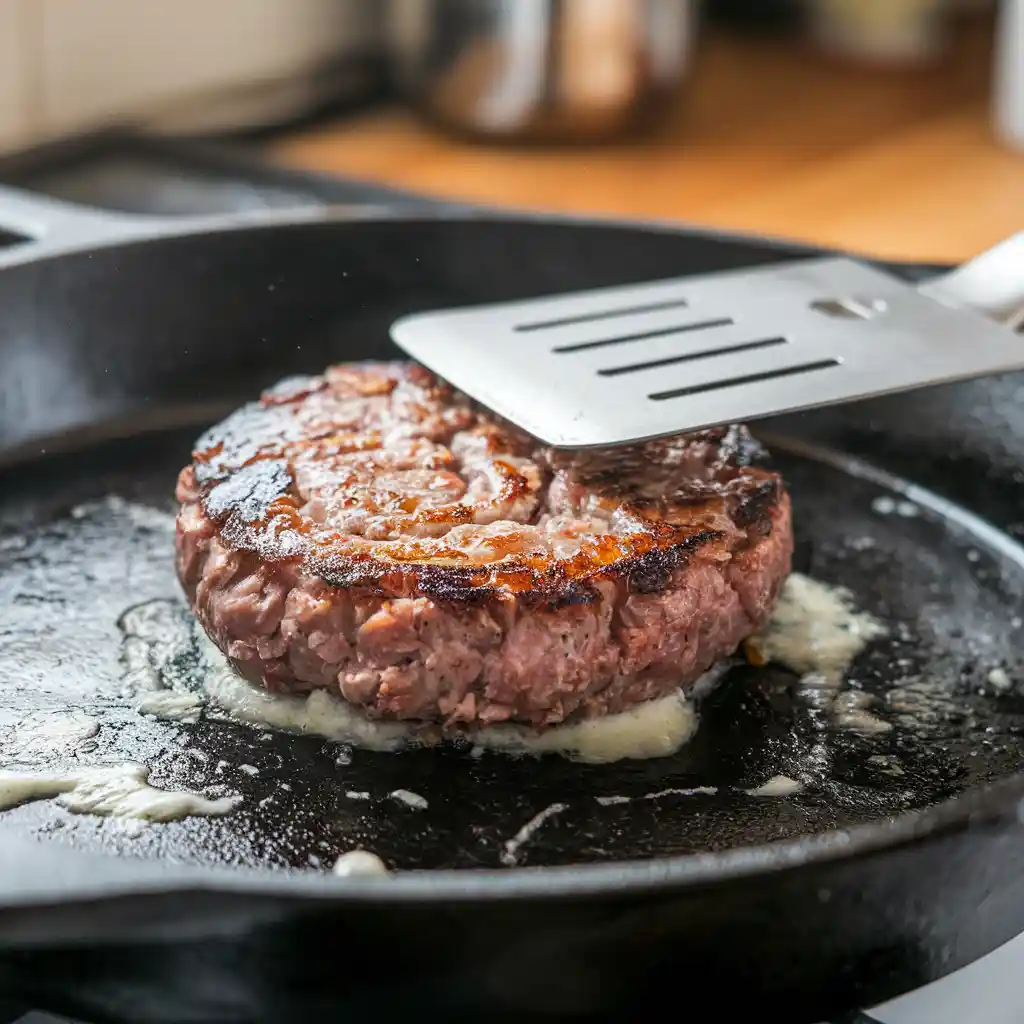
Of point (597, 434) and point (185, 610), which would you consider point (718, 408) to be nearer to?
point (597, 434)

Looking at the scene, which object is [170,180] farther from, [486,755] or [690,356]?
[486,755]

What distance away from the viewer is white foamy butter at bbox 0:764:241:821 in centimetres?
113

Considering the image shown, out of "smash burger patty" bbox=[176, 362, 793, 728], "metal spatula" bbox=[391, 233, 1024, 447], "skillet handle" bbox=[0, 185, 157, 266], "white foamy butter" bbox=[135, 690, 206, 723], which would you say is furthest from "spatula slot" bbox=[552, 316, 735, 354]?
"skillet handle" bbox=[0, 185, 157, 266]

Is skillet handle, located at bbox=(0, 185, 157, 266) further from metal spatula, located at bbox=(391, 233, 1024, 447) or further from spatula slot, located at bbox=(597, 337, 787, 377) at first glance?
spatula slot, located at bbox=(597, 337, 787, 377)

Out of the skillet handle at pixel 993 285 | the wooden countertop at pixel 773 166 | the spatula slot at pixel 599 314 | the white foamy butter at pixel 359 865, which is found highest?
the skillet handle at pixel 993 285

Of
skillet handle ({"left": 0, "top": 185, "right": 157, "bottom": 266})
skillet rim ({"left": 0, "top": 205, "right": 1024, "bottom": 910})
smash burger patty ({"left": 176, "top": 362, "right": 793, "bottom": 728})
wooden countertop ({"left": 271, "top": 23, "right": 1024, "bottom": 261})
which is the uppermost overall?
skillet handle ({"left": 0, "top": 185, "right": 157, "bottom": 266})

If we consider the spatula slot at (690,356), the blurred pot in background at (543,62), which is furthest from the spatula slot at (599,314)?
the blurred pot in background at (543,62)

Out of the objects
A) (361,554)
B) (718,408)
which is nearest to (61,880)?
(361,554)

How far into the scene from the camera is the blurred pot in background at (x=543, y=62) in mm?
2998

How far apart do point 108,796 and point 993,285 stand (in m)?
1.11

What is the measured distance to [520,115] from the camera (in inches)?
125

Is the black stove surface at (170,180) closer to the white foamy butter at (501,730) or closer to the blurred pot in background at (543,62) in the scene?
the blurred pot in background at (543,62)

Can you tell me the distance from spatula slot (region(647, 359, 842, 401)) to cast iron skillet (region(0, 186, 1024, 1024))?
250mm

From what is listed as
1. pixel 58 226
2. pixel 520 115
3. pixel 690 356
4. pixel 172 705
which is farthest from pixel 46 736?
pixel 520 115
